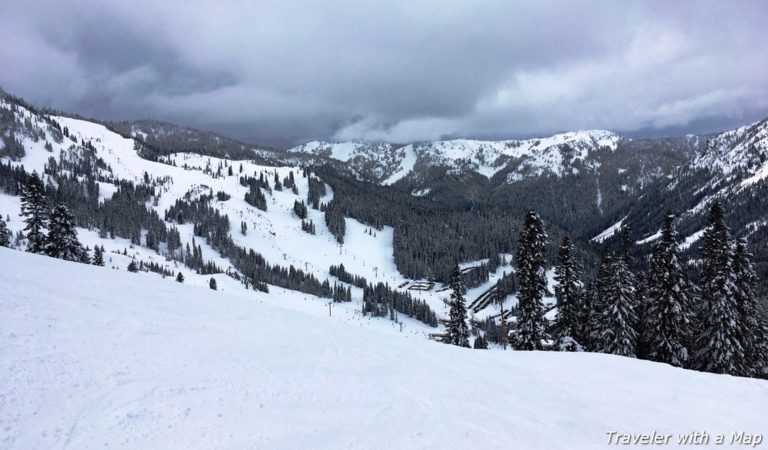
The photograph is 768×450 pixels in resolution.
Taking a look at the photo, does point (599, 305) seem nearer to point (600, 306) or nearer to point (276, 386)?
point (600, 306)

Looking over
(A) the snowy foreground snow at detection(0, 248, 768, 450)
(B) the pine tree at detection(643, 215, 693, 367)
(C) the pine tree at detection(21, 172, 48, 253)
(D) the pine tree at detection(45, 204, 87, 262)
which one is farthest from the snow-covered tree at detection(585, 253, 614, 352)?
(C) the pine tree at detection(21, 172, 48, 253)

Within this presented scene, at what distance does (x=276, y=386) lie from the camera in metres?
10.8

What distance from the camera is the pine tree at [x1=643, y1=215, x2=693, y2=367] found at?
31812 mm

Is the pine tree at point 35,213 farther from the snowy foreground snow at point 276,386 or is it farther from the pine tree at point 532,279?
the pine tree at point 532,279

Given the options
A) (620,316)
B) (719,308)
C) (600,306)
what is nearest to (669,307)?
(719,308)

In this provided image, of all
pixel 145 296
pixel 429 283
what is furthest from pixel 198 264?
pixel 145 296

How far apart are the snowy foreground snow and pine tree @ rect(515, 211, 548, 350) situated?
545 inches

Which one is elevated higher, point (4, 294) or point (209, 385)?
point (4, 294)

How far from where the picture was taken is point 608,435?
442 inches

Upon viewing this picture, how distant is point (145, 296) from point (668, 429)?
21052 millimetres

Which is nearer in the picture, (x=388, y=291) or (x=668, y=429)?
(x=668, y=429)

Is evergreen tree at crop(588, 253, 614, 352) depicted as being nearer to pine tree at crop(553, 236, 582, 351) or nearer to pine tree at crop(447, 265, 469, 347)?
pine tree at crop(553, 236, 582, 351)

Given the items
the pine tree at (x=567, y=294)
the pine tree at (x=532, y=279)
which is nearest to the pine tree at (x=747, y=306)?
the pine tree at (x=567, y=294)

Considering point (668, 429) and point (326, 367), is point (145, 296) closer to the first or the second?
point (326, 367)
